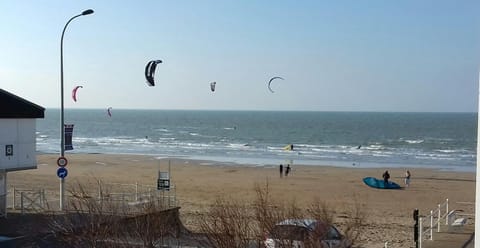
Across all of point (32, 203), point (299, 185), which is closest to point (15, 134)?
point (32, 203)

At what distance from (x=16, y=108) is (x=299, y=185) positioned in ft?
72.5

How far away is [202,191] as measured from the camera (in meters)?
34.7

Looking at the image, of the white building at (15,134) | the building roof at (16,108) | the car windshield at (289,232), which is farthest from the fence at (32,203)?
the car windshield at (289,232)

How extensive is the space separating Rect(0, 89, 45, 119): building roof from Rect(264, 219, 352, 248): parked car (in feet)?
40.7

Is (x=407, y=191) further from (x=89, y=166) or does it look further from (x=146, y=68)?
(x=89, y=166)

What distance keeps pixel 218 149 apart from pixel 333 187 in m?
37.9

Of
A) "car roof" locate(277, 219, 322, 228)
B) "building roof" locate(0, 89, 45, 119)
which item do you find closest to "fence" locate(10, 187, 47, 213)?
"building roof" locate(0, 89, 45, 119)

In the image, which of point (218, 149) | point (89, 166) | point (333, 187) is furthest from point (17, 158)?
point (218, 149)

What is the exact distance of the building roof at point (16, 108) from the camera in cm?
1925

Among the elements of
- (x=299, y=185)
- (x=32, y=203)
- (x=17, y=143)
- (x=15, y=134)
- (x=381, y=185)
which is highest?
(x=15, y=134)

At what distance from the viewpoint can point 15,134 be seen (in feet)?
65.1

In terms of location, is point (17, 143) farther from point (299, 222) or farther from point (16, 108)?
point (299, 222)

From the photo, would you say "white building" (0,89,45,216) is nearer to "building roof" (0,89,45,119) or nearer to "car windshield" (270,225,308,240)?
"building roof" (0,89,45,119)

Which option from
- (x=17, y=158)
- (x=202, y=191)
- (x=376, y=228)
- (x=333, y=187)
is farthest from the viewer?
(x=333, y=187)
